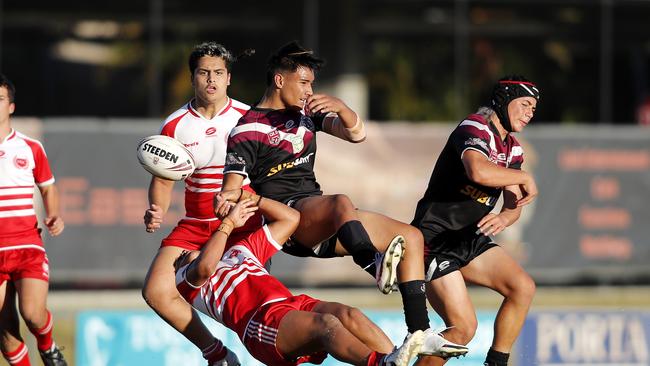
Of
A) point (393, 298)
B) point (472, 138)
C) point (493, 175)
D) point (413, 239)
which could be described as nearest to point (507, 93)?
point (472, 138)

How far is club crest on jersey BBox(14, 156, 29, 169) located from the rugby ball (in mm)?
1351

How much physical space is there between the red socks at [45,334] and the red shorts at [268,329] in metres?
2.70

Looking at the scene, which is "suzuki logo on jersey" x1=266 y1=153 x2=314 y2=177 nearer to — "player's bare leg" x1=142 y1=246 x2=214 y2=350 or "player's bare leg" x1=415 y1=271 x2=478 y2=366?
"player's bare leg" x1=142 y1=246 x2=214 y2=350

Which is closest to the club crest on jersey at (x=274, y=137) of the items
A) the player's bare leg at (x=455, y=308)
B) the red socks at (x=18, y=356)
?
the player's bare leg at (x=455, y=308)

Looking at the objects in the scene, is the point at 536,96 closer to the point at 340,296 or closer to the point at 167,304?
the point at 167,304

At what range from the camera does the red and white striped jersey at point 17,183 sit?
9797 millimetres

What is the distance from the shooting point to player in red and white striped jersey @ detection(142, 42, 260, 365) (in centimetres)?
929

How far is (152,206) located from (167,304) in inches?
28.7

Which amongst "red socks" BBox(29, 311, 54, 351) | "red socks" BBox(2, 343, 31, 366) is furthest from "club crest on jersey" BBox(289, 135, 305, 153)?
"red socks" BBox(2, 343, 31, 366)

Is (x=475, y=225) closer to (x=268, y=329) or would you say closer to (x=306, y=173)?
(x=306, y=173)

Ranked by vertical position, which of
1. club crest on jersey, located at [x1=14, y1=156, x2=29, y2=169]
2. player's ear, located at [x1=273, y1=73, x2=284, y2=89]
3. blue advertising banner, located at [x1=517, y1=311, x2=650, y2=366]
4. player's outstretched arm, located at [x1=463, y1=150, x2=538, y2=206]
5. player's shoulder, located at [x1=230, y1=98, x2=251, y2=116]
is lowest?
blue advertising banner, located at [x1=517, y1=311, x2=650, y2=366]

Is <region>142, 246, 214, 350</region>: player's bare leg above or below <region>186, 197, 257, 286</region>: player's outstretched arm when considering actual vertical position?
below

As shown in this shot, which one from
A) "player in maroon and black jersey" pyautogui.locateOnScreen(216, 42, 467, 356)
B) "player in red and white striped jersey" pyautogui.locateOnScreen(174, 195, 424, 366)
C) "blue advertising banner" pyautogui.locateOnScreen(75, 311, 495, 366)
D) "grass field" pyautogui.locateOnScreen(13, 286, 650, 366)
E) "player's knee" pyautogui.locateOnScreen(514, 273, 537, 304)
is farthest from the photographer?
"grass field" pyautogui.locateOnScreen(13, 286, 650, 366)

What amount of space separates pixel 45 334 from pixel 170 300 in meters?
1.25
